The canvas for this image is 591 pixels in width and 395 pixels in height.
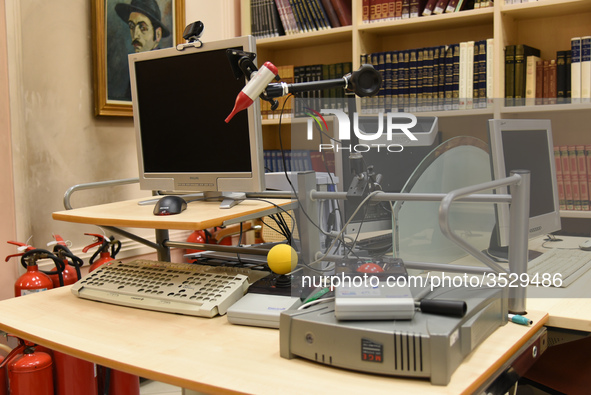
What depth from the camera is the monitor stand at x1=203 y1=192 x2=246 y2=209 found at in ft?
4.60

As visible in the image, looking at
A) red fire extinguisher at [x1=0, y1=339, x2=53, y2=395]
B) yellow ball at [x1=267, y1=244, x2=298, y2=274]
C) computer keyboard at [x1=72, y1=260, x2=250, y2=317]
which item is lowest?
red fire extinguisher at [x1=0, y1=339, x2=53, y2=395]

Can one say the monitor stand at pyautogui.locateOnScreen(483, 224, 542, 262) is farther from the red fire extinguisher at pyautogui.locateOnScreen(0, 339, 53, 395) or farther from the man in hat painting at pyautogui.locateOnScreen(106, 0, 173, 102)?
the man in hat painting at pyautogui.locateOnScreen(106, 0, 173, 102)

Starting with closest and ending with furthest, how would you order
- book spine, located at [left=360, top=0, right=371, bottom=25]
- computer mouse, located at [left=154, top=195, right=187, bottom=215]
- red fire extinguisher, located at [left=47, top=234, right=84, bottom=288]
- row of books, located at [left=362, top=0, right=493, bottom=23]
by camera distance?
computer mouse, located at [left=154, top=195, right=187, bottom=215], red fire extinguisher, located at [left=47, top=234, right=84, bottom=288], row of books, located at [left=362, top=0, right=493, bottom=23], book spine, located at [left=360, top=0, right=371, bottom=25]

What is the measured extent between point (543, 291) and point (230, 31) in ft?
8.46

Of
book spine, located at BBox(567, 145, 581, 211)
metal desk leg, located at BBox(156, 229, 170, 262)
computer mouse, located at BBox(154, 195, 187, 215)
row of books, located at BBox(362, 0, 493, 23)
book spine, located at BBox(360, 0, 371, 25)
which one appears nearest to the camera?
computer mouse, located at BBox(154, 195, 187, 215)

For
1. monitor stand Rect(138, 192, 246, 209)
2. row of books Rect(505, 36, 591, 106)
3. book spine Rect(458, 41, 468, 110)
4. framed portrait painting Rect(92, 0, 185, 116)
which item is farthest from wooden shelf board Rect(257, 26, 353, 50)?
monitor stand Rect(138, 192, 246, 209)

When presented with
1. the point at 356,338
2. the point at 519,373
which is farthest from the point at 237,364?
the point at 519,373

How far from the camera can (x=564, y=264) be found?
1533 millimetres

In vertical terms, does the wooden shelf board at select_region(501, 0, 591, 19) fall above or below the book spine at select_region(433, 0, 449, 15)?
below

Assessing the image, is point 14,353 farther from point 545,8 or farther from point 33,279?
point 545,8

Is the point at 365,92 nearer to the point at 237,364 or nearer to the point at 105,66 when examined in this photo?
the point at 237,364

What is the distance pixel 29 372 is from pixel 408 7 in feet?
7.72

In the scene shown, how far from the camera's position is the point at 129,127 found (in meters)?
2.59

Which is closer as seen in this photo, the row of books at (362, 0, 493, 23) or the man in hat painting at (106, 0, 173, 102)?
the man in hat painting at (106, 0, 173, 102)
